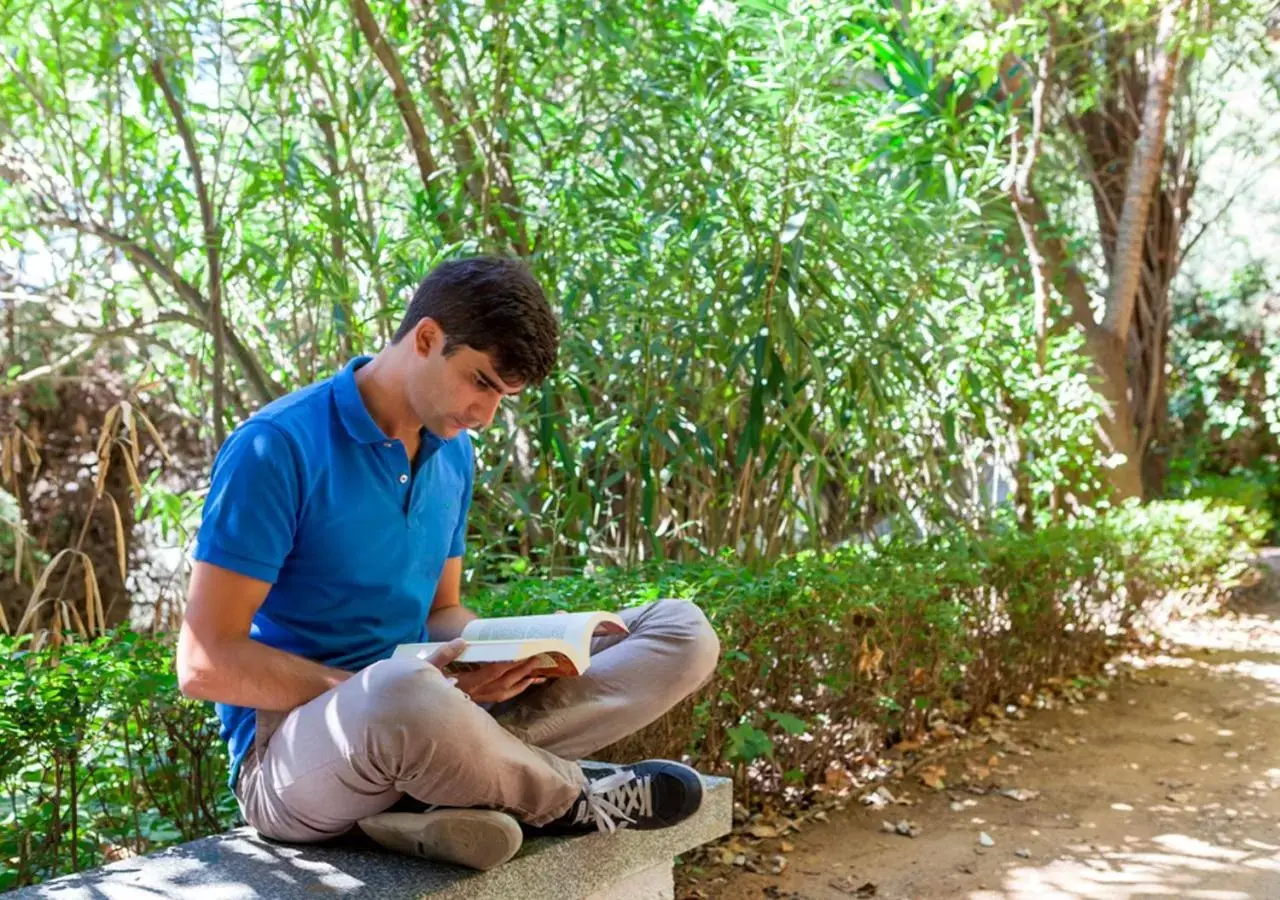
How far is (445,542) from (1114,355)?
6.33m

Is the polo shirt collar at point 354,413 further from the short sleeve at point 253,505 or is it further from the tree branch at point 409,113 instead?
the tree branch at point 409,113

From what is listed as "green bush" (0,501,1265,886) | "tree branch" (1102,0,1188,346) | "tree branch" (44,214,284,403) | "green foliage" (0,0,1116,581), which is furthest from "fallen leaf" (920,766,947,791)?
"tree branch" (1102,0,1188,346)

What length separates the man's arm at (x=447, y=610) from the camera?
8.06 feet

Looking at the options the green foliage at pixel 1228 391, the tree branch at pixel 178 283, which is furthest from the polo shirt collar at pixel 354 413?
the green foliage at pixel 1228 391

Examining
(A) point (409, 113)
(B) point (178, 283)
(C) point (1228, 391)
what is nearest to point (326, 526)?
(B) point (178, 283)

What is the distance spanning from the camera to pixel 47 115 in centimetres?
384

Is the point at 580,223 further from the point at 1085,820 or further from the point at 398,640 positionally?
the point at 1085,820

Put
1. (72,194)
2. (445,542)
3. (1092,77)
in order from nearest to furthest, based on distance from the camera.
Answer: (445,542), (72,194), (1092,77)

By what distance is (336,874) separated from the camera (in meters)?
1.95

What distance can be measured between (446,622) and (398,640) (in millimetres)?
215

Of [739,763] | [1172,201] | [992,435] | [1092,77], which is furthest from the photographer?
[1172,201]

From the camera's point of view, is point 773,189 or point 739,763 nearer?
point 739,763

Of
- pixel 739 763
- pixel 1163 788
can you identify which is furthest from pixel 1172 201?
pixel 739 763

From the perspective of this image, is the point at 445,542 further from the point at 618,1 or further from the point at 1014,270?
the point at 1014,270
